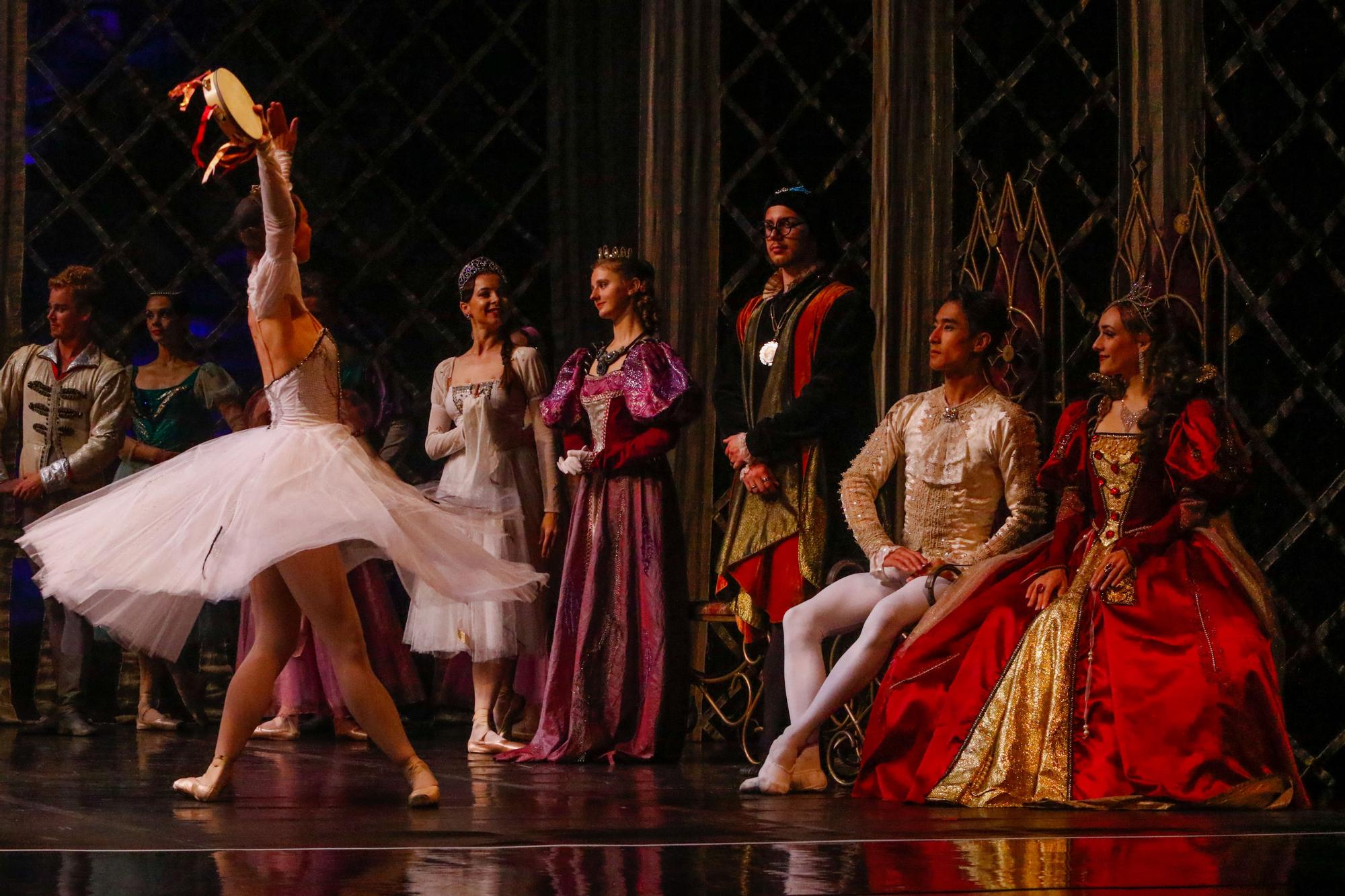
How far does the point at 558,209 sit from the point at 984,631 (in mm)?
2891

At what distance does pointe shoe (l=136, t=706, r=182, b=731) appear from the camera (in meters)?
5.59

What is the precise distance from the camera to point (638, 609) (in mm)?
4969

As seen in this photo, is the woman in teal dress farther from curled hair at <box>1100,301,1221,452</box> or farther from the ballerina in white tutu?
curled hair at <box>1100,301,1221,452</box>

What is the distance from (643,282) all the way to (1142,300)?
144 centimetres

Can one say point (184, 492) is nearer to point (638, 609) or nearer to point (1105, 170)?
point (638, 609)

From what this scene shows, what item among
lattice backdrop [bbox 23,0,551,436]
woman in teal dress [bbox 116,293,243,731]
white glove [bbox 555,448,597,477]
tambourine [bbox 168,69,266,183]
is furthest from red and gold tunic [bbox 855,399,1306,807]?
lattice backdrop [bbox 23,0,551,436]

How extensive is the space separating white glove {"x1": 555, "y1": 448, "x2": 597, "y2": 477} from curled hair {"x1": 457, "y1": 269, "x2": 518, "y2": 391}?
1.26 feet

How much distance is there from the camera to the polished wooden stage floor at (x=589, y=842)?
264 centimetres

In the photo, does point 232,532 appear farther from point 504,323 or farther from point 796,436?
point 504,323

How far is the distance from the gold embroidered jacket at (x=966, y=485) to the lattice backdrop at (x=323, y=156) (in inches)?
92.8

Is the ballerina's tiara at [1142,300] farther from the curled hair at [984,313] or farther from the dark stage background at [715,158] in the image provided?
the dark stage background at [715,158]

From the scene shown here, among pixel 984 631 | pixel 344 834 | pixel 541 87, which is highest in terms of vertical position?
pixel 541 87

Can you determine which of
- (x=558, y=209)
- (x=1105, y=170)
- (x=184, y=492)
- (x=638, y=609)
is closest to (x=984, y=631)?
(x=638, y=609)

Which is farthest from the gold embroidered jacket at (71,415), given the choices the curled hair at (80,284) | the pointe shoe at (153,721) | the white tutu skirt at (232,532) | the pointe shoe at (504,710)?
the white tutu skirt at (232,532)
